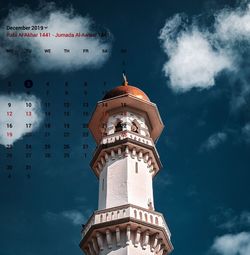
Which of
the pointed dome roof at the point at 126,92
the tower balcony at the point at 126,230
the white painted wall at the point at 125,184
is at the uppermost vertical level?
the pointed dome roof at the point at 126,92

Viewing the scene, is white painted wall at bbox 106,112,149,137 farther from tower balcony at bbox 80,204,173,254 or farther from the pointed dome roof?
tower balcony at bbox 80,204,173,254

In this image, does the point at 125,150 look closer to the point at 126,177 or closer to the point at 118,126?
the point at 126,177

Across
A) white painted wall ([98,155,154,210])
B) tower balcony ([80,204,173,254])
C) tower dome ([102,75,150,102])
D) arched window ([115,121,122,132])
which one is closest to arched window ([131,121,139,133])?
arched window ([115,121,122,132])

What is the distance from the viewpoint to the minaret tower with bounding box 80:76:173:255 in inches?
1037

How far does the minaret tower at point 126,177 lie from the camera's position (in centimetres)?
2633

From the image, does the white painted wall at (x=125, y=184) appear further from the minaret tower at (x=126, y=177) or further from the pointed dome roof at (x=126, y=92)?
the pointed dome roof at (x=126, y=92)

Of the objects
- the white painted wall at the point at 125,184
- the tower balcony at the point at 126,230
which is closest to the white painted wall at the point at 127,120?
the white painted wall at the point at 125,184

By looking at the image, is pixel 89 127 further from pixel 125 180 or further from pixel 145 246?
pixel 145 246

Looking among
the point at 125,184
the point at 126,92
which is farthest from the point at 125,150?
the point at 126,92

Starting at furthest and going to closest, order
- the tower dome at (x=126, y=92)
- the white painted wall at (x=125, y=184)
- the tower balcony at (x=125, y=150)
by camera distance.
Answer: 1. the tower dome at (x=126, y=92)
2. the tower balcony at (x=125, y=150)
3. the white painted wall at (x=125, y=184)

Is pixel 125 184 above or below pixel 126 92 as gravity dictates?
below

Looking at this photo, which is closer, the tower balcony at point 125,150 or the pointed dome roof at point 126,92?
the tower balcony at point 125,150

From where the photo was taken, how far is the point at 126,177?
29.3 metres

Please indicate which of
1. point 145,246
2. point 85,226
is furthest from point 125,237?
point 85,226
